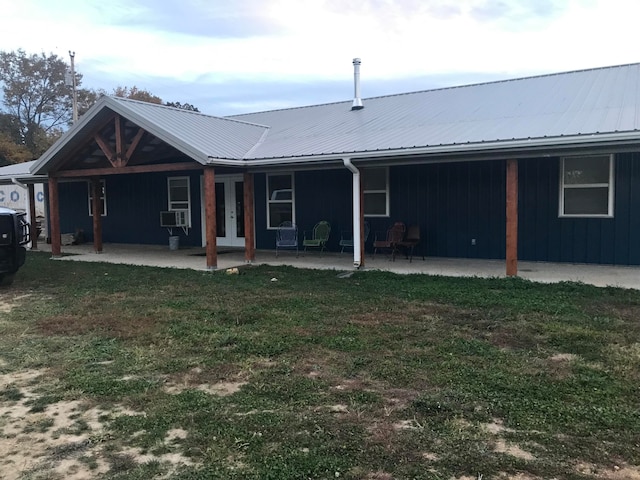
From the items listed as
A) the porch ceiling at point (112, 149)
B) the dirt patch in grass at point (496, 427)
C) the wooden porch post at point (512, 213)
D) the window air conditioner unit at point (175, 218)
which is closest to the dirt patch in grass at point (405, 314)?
the wooden porch post at point (512, 213)

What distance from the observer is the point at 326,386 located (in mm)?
3820

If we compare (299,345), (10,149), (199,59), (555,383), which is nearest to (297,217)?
(299,345)

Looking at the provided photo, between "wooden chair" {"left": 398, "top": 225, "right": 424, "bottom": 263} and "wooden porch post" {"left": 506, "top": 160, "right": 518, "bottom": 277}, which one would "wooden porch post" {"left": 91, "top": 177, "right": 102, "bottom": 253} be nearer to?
"wooden chair" {"left": 398, "top": 225, "right": 424, "bottom": 263}

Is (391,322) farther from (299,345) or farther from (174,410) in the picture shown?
(174,410)

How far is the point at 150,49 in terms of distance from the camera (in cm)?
1848

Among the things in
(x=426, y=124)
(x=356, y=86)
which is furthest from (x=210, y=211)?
(x=356, y=86)

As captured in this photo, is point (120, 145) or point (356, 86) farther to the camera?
point (356, 86)

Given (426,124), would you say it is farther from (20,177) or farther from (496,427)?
(20,177)

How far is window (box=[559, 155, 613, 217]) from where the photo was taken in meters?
9.30

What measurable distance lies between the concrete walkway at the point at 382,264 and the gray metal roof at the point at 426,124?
196 centimetres

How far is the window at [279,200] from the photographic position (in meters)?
12.7

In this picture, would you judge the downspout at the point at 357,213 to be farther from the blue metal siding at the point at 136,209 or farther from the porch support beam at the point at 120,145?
the blue metal siding at the point at 136,209

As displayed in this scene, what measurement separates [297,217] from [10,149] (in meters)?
27.4

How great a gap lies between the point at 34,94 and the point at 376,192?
1451 inches
